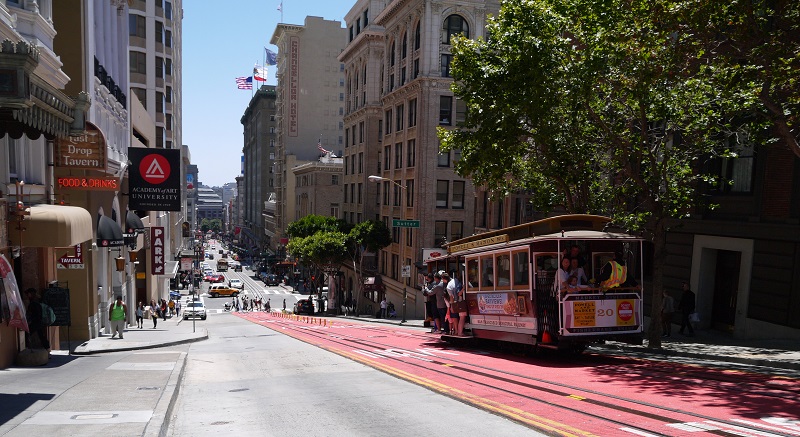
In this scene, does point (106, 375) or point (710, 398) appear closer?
point (710, 398)

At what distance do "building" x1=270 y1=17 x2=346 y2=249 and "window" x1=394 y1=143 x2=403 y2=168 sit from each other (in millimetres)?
54954

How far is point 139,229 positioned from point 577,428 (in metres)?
30.4

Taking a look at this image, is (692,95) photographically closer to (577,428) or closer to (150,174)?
(577,428)

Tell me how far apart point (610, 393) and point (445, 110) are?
1672 inches

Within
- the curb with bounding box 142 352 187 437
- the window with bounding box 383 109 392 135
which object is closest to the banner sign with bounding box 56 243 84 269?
the curb with bounding box 142 352 187 437

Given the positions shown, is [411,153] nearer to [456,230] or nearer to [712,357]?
[456,230]

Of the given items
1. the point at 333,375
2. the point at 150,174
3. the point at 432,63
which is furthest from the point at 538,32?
the point at 432,63

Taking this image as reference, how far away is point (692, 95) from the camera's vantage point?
18.1 m

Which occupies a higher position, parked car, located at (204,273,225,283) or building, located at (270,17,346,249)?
building, located at (270,17,346,249)

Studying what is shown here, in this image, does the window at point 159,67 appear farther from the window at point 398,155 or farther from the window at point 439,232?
the window at point 439,232

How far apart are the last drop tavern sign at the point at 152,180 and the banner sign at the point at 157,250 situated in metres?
7.86

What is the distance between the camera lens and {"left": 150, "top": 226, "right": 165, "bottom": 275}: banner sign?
3871 centimetres

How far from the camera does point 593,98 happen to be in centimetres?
1956

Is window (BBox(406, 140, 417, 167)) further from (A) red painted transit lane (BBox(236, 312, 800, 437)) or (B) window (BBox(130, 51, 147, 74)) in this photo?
(A) red painted transit lane (BBox(236, 312, 800, 437))
